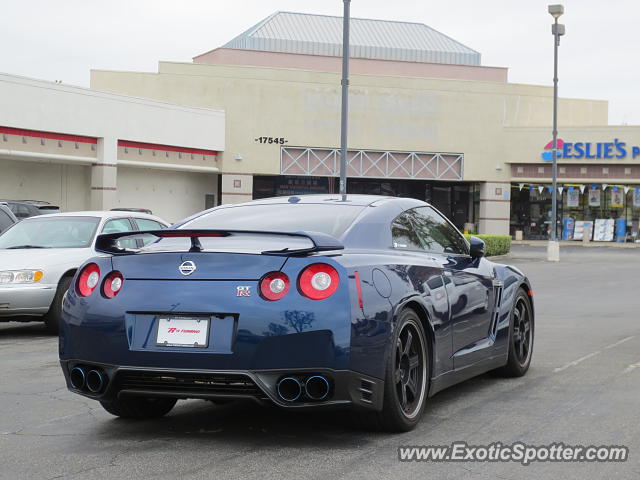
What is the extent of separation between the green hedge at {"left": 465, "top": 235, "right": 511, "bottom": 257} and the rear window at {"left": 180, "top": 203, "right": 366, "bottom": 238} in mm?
29625

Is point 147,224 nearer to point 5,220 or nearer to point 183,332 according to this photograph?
point 5,220

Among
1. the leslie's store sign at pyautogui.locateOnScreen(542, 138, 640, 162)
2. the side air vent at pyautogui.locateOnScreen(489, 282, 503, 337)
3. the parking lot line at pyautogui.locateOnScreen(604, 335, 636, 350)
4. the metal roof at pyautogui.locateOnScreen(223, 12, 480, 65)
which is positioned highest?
the metal roof at pyautogui.locateOnScreen(223, 12, 480, 65)

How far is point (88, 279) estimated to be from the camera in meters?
5.85

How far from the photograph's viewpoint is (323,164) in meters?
49.7

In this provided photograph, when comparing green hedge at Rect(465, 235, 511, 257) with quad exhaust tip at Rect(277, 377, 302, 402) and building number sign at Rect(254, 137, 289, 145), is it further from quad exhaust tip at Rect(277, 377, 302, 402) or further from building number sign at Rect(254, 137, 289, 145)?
quad exhaust tip at Rect(277, 377, 302, 402)

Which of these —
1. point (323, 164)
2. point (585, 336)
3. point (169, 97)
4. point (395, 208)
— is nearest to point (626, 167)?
point (323, 164)

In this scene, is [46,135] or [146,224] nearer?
[146,224]

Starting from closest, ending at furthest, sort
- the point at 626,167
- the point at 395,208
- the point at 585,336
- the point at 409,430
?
the point at 409,430, the point at 395,208, the point at 585,336, the point at 626,167

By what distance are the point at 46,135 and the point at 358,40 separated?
23.6m

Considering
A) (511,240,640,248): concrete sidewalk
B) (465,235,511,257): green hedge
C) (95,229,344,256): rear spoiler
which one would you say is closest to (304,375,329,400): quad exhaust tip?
(95,229,344,256): rear spoiler

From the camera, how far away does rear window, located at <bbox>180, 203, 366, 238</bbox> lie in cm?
626

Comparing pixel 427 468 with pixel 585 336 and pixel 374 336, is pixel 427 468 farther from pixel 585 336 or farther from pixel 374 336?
pixel 585 336

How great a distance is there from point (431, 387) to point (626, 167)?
1873 inches

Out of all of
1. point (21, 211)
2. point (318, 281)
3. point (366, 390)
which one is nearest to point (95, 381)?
point (318, 281)
